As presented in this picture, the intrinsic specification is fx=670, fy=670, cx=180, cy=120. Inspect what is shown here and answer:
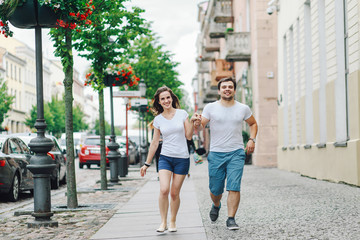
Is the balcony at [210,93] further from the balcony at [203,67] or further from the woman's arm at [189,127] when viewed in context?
the woman's arm at [189,127]

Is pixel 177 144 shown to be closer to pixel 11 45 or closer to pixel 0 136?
pixel 0 136

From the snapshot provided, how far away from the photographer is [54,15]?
28.7 feet

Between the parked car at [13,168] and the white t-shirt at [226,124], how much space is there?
21.2 feet

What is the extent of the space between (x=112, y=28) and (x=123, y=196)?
406 centimetres

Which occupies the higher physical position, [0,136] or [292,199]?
[0,136]

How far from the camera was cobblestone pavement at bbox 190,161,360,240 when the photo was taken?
273 inches

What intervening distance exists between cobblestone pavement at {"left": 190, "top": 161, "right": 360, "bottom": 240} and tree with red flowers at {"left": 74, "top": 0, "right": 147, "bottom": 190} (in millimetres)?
4263

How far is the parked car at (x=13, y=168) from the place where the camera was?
42.6 feet

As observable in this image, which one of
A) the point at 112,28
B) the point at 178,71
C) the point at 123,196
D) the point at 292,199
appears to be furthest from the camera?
the point at 178,71

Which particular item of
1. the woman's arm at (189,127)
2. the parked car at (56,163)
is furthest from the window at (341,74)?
the woman's arm at (189,127)

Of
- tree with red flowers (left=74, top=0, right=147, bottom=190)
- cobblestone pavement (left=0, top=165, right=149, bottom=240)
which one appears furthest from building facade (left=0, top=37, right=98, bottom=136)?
cobblestone pavement (left=0, top=165, right=149, bottom=240)

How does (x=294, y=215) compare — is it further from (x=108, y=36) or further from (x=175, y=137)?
(x=108, y=36)

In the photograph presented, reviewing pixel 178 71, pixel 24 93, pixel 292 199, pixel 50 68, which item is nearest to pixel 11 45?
pixel 24 93

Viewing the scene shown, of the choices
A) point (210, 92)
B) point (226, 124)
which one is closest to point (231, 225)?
point (226, 124)
